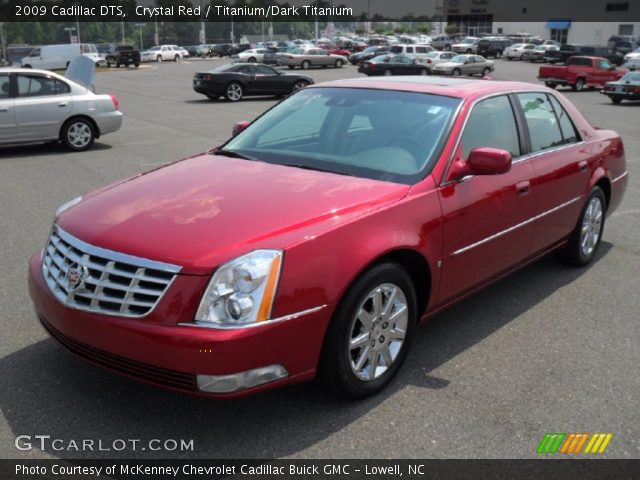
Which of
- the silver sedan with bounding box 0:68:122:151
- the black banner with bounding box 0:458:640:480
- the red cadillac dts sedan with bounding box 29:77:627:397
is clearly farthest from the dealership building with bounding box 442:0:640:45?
the black banner with bounding box 0:458:640:480

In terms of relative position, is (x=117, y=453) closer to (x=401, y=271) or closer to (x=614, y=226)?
(x=401, y=271)

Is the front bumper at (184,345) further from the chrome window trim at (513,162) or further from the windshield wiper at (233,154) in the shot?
the windshield wiper at (233,154)

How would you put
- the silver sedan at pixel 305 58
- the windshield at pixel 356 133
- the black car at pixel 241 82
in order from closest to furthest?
the windshield at pixel 356 133 < the black car at pixel 241 82 < the silver sedan at pixel 305 58

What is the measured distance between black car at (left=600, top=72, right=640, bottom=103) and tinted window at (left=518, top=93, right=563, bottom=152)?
2242 centimetres

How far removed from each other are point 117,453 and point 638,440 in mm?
2515

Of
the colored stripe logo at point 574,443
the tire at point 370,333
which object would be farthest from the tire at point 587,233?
the colored stripe logo at point 574,443

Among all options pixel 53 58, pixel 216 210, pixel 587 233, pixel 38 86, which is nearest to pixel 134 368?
pixel 216 210

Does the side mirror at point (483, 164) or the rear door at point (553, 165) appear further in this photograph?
the rear door at point (553, 165)

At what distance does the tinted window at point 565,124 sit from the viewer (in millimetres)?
5523

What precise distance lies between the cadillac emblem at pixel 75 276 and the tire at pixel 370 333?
121cm

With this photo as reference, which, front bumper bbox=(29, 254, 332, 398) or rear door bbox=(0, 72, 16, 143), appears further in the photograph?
rear door bbox=(0, 72, 16, 143)

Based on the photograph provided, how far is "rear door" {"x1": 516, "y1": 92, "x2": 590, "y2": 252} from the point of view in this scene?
499 cm

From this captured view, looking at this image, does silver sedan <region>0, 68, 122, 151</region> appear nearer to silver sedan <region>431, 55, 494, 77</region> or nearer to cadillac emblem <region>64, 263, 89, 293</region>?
cadillac emblem <region>64, 263, 89, 293</region>

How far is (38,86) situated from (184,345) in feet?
33.4
